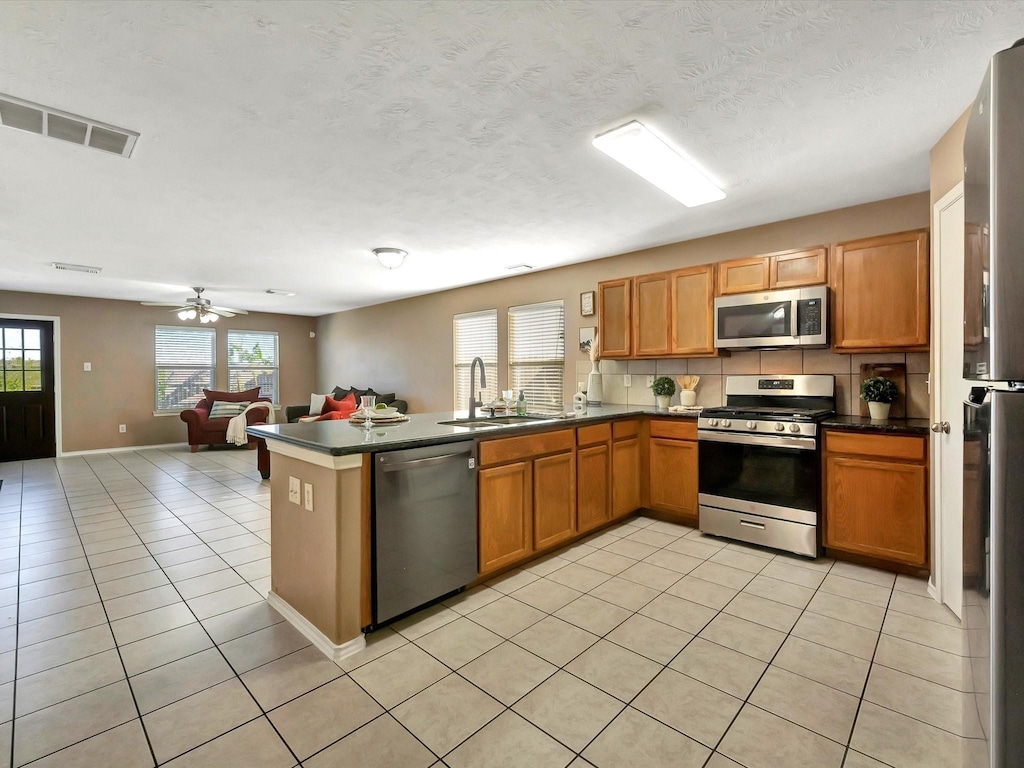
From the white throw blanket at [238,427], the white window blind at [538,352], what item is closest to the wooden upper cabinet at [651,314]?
the white window blind at [538,352]

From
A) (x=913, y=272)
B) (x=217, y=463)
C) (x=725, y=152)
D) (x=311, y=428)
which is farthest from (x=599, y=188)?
(x=217, y=463)

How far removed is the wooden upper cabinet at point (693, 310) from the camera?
3887 millimetres

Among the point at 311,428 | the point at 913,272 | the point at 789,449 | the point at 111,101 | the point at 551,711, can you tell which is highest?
the point at 111,101

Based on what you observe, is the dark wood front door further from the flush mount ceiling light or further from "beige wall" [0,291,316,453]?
the flush mount ceiling light

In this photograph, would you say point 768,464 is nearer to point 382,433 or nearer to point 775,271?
point 775,271

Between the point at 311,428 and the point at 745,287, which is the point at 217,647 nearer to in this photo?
the point at 311,428

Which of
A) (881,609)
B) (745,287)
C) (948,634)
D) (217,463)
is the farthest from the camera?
(217,463)

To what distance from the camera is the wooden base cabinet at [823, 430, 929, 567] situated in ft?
9.25

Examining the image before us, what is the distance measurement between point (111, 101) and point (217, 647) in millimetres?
2419

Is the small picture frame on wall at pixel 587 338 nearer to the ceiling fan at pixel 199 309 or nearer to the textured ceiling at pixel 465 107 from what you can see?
the textured ceiling at pixel 465 107

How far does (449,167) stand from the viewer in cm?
284

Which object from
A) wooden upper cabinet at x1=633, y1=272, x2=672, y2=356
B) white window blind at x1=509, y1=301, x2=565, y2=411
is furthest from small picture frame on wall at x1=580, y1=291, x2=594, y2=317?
wooden upper cabinet at x1=633, y1=272, x2=672, y2=356

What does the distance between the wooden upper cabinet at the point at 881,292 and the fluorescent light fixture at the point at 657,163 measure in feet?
3.16

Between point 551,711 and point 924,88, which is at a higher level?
point 924,88
